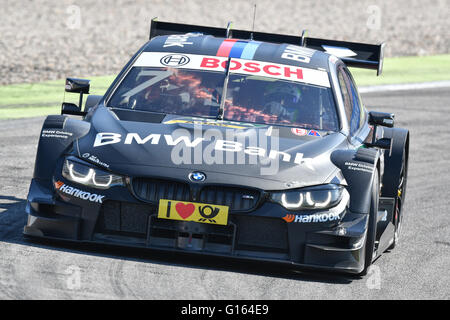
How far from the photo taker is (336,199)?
6059mm

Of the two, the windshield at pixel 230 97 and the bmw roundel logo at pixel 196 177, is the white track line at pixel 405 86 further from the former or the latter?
the bmw roundel logo at pixel 196 177

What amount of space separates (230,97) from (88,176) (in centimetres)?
159

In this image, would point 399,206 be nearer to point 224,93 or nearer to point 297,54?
point 297,54

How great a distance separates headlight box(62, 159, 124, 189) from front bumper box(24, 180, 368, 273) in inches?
3.1

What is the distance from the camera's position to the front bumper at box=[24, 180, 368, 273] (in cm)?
594

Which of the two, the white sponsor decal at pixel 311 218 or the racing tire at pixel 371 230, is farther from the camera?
the racing tire at pixel 371 230

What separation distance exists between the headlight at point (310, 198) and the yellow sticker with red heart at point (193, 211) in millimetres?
338

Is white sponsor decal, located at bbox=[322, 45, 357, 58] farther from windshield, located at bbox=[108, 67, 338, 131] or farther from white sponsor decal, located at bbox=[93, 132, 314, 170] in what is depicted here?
white sponsor decal, located at bbox=[93, 132, 314, 170]

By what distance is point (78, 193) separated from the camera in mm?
6035

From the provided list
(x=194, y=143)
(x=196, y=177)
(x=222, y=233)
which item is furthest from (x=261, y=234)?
(x=194, y=143)

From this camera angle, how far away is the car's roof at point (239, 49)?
7.60 m

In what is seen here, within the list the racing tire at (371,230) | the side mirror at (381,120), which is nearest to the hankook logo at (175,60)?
the side mirror at (381,120)
